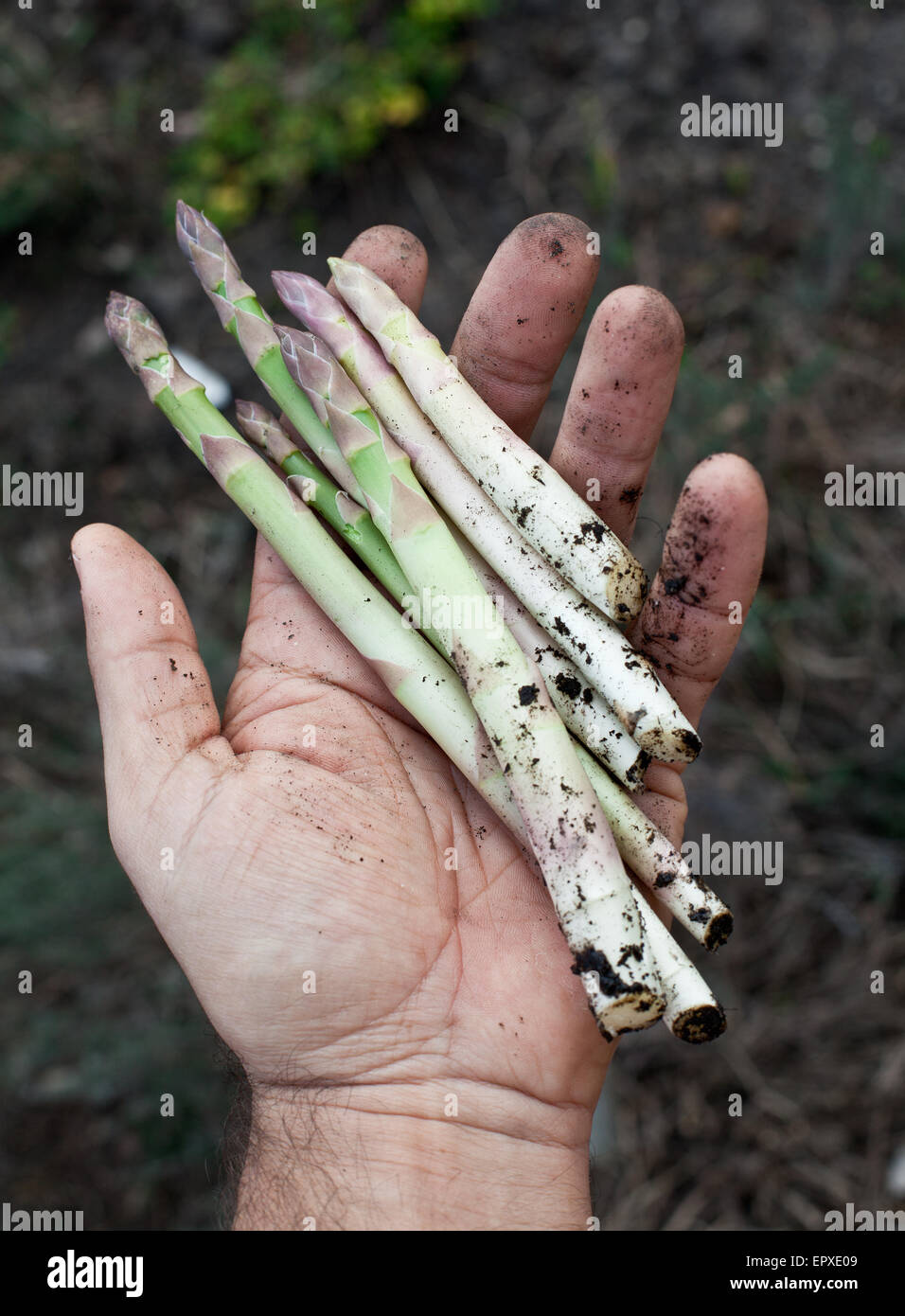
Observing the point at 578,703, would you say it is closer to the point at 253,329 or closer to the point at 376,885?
the point at 376,885

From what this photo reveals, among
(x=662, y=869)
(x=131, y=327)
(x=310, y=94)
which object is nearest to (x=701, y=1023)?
(x=662, y=869)

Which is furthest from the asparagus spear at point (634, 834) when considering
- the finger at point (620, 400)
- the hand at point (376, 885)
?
the finger at point (620, 400)

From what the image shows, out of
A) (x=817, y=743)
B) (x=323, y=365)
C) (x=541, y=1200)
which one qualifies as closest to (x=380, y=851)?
(x=541, y=1200)

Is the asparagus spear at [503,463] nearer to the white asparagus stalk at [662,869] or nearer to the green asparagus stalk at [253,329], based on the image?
the green asparagus stalk at [253,329]

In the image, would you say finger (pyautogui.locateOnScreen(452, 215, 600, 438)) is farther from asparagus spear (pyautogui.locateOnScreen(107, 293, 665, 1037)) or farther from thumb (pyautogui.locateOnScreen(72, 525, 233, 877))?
thumb (pyautogui.locateOnScreen(72, 525, 233, 877))

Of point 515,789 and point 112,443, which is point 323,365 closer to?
point 515,789

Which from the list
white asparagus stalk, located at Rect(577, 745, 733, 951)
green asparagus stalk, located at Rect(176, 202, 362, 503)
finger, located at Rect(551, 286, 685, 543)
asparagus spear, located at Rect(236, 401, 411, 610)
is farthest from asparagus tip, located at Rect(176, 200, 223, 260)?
white asparagus stalk, located at Rect(577, 745, 733, 951)
